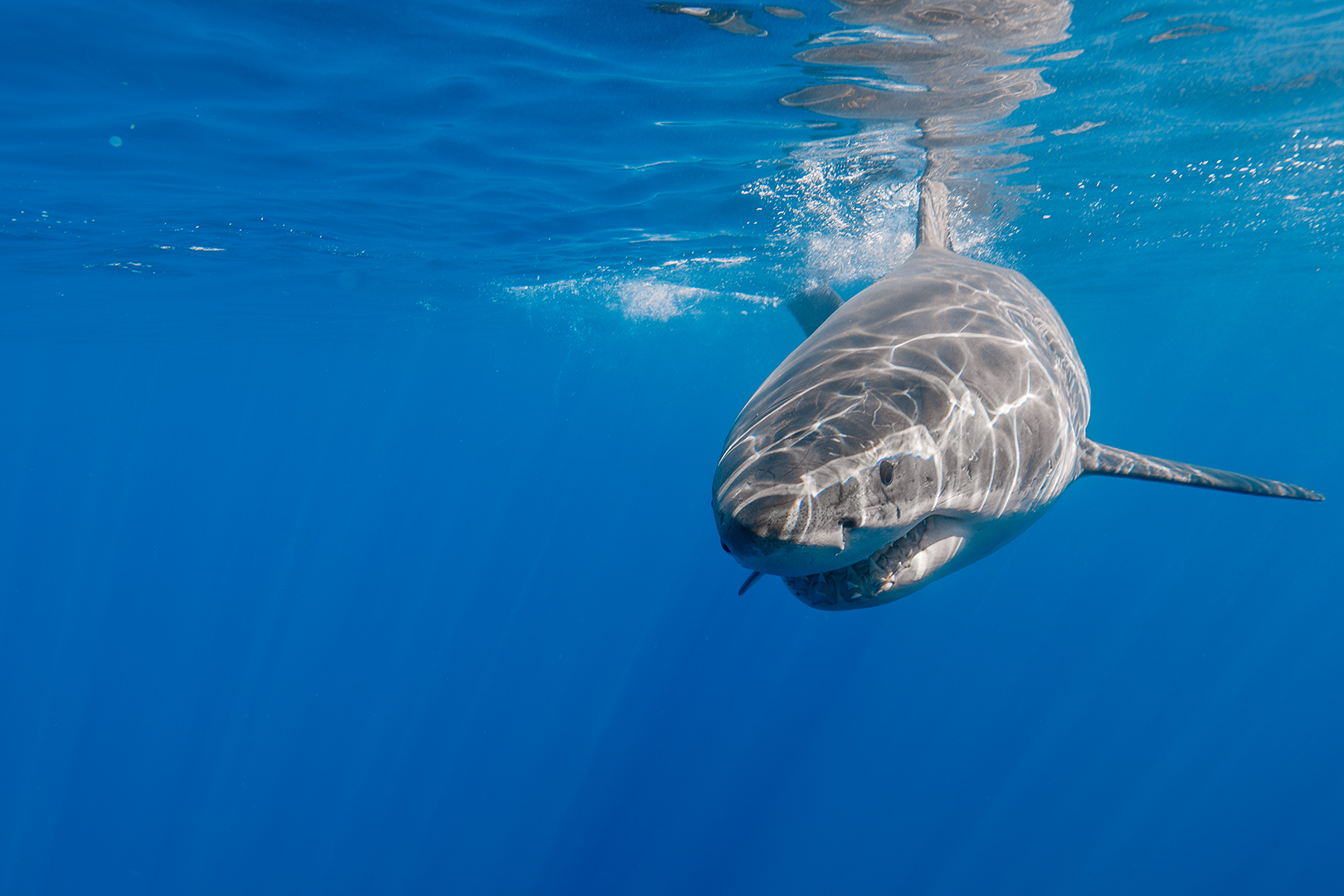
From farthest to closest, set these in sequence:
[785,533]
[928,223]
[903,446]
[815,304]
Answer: [815,304] < [928,223] < [903,446] < [785,533]

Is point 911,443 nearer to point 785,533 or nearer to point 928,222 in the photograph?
point 785,533

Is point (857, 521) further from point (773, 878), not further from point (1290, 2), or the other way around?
point (773, 878)

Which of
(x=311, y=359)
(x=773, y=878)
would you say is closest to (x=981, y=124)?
(x=773, y=878)

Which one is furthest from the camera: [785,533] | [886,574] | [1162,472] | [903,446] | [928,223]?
[928,223]

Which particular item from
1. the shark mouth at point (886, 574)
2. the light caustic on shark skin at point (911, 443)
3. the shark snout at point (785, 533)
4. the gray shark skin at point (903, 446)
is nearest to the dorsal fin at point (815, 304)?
the light caustic on shark skin at point (911, 443)

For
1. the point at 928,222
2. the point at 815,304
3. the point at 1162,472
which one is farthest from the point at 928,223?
the point at 1162,472

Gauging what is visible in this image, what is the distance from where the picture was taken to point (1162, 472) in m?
4.51

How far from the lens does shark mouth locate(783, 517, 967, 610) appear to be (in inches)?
104

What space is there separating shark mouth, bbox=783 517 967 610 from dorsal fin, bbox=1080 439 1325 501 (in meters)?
2.04

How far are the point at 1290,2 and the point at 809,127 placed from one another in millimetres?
5110

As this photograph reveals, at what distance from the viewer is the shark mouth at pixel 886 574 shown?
2646 millimetres

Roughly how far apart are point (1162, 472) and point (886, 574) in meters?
3.11

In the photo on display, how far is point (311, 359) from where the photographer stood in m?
41.4

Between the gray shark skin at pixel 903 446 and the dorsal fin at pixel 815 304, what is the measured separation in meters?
4.60
